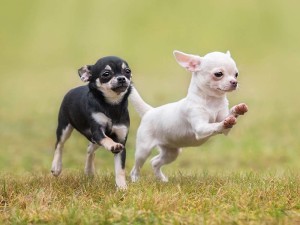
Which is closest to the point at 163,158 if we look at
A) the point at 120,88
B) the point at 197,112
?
the point at 197,112

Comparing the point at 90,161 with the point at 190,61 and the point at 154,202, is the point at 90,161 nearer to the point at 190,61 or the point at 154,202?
the point at 190,61

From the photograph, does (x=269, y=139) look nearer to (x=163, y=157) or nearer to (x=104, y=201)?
(x=163, y=157)

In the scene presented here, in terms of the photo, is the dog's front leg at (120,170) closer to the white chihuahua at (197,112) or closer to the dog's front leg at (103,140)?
the dog's front leg at (103,140)

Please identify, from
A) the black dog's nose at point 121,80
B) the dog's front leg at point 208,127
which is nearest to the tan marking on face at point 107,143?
the black dog's nose at point 121,80

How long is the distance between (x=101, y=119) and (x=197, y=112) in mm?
917

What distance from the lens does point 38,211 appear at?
5.21 meters

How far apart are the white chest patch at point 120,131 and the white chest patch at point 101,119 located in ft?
0.25

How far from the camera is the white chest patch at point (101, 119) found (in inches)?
243

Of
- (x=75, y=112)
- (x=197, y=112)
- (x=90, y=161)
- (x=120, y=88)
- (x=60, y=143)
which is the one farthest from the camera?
(x=90, y=161)

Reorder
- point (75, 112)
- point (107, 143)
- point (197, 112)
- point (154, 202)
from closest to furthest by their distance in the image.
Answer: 1. point (154, 202)
2. point (107, 143)
3. point (197, 112)
4. point (75, 112)

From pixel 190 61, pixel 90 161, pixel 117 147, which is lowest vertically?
pixel 90 161

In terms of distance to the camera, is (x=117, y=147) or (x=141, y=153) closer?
(x=117, y=147)

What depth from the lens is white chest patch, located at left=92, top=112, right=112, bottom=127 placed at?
618 cm

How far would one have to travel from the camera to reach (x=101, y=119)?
620cm
